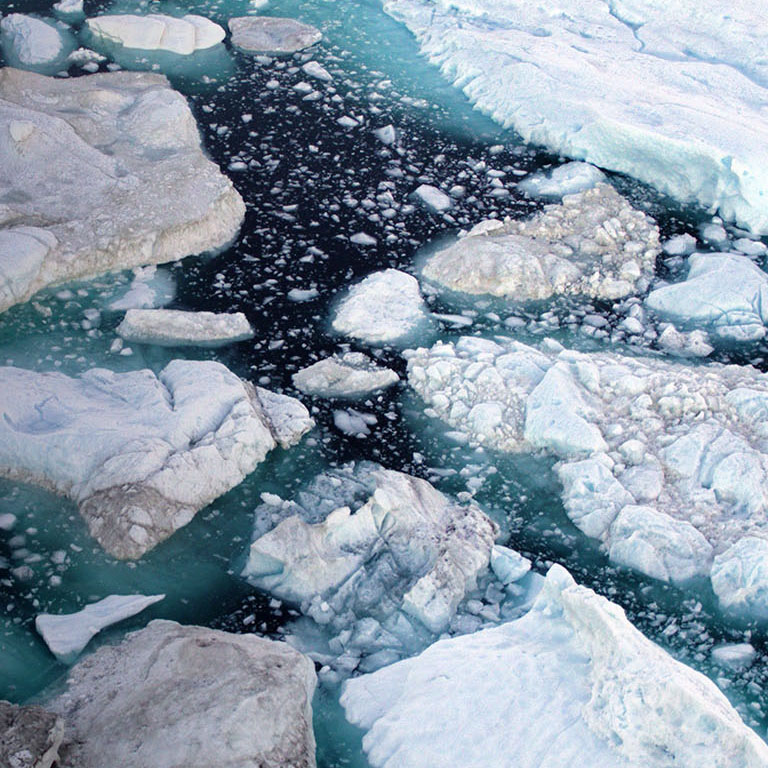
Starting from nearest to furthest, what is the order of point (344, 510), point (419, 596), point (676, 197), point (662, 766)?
point (662, 766), point (419, 596), point (344, 510), point (676, 197)

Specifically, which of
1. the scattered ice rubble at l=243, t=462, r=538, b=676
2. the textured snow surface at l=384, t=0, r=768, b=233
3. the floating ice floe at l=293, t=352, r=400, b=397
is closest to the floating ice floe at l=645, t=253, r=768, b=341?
the textured snow surface at l=384, t=0, r=768, b=233

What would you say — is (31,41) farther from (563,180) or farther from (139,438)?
(139,438)

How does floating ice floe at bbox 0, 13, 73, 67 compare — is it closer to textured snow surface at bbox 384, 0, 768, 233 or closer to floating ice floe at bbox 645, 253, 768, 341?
textured snow surface at bbox 384, 0, 768, 233

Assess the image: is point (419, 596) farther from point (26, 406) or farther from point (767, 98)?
point (767, 98)

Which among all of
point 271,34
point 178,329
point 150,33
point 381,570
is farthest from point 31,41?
point 381,570

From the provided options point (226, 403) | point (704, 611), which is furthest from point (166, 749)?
point (704, 611)

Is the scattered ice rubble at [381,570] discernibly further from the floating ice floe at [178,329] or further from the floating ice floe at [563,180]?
the floating ice floe at [563,180]

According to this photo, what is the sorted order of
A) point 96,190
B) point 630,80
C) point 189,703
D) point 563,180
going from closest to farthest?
point 189,703
point 96,190
point 563,180
point 630,80
